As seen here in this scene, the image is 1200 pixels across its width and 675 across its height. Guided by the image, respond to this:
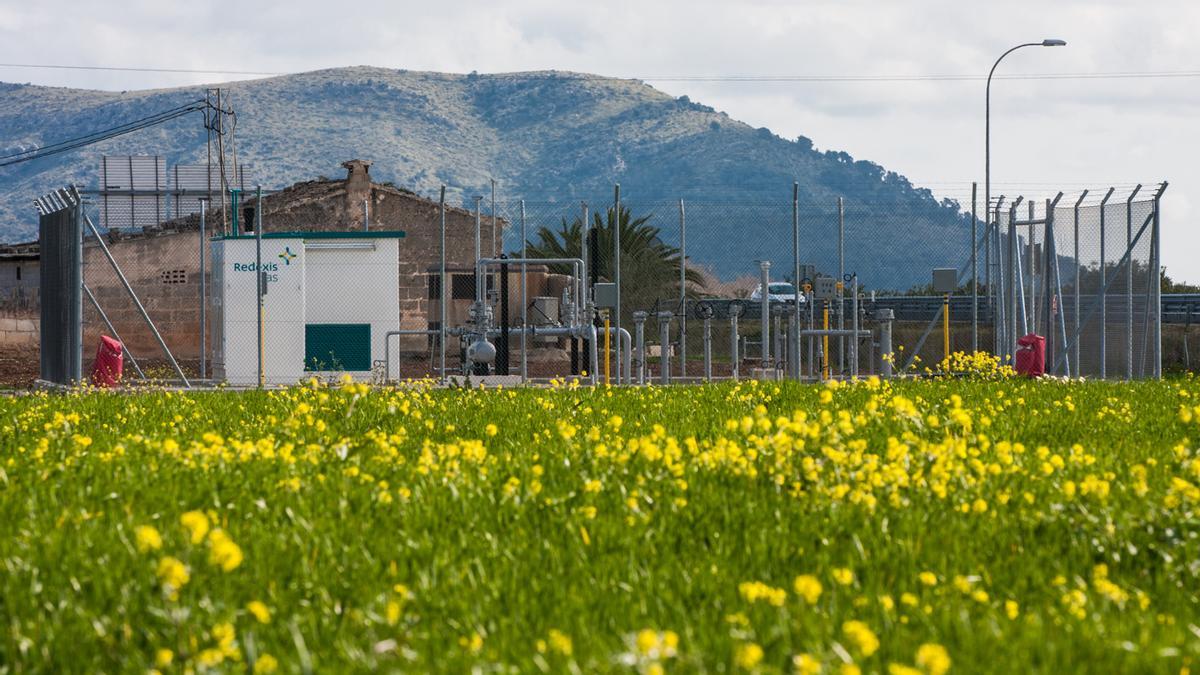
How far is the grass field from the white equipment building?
14658 mm

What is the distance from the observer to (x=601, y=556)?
5.51m

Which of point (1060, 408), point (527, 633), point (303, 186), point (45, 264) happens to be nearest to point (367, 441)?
point (527, 633)

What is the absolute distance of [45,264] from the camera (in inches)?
844

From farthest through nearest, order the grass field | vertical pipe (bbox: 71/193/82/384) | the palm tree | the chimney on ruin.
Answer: the palm tree, the chimney on ruin, vertical pipe (bbox: 71/193/82/384), the grass field

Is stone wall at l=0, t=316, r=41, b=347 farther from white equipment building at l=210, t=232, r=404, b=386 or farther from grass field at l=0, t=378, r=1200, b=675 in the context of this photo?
grass field at l=0, t=378, r=1200, b=675

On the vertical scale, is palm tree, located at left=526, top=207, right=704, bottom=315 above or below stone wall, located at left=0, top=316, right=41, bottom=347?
above

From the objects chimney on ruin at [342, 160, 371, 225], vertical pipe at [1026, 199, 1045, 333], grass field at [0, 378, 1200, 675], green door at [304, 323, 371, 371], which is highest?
chimney on ruin at [342, 160, 371, 225]


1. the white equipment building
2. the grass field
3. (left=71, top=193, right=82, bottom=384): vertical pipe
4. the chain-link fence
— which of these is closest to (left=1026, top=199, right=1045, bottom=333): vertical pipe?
the chain-link fence

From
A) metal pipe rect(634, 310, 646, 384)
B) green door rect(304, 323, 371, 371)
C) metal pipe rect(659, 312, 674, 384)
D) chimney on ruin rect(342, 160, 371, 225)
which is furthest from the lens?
chimney on ruin rect(342, 160, 371, 225)

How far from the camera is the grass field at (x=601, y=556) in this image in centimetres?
430

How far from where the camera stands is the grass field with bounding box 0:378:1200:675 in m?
4.30

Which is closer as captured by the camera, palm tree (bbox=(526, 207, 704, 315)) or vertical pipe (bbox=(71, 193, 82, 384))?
vertical pipe (bbox=(71, 193, 82, 384))

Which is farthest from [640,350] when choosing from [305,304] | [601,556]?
[601,556]

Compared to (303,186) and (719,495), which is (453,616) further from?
(303,186)
